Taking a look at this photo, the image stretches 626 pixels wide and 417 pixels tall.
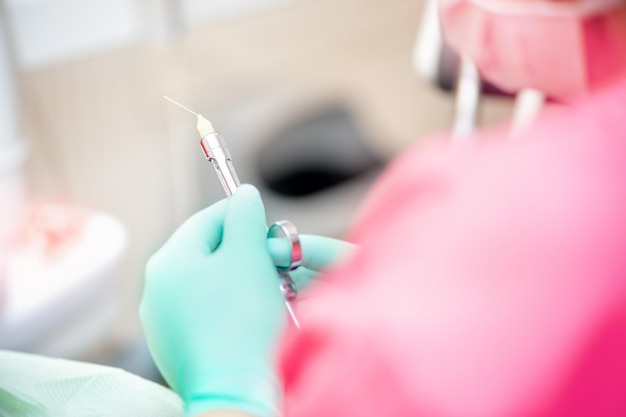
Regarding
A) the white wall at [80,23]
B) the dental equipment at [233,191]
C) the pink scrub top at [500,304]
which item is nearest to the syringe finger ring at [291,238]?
the dental equipment at [233,191]

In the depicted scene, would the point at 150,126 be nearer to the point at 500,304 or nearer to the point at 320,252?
the point at 320,252

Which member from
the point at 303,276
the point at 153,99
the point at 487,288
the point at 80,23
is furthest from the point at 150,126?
the point at 487,288

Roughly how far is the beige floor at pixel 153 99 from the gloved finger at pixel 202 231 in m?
0.44

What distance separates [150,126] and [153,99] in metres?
0.04

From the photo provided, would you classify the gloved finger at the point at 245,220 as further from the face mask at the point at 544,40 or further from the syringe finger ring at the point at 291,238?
the face mask at the point at 544,40

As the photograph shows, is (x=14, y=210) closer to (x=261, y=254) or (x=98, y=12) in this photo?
(x=98, y=12)

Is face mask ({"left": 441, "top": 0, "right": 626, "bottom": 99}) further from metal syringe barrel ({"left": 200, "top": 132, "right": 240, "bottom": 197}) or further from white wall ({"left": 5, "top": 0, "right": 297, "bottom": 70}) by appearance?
white wall ({"left": 5, "top": 0, "right": 297, "bottom": 70})

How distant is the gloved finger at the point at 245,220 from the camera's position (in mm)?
429

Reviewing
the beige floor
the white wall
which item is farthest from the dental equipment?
the white wall

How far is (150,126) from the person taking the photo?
1.18 meters

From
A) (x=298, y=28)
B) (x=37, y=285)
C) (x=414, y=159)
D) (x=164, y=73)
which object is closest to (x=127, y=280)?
(x=37, y=285)

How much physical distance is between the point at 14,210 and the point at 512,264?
2.25ft

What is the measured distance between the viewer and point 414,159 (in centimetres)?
35

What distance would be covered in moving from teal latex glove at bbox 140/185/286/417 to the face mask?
7.9 inches
